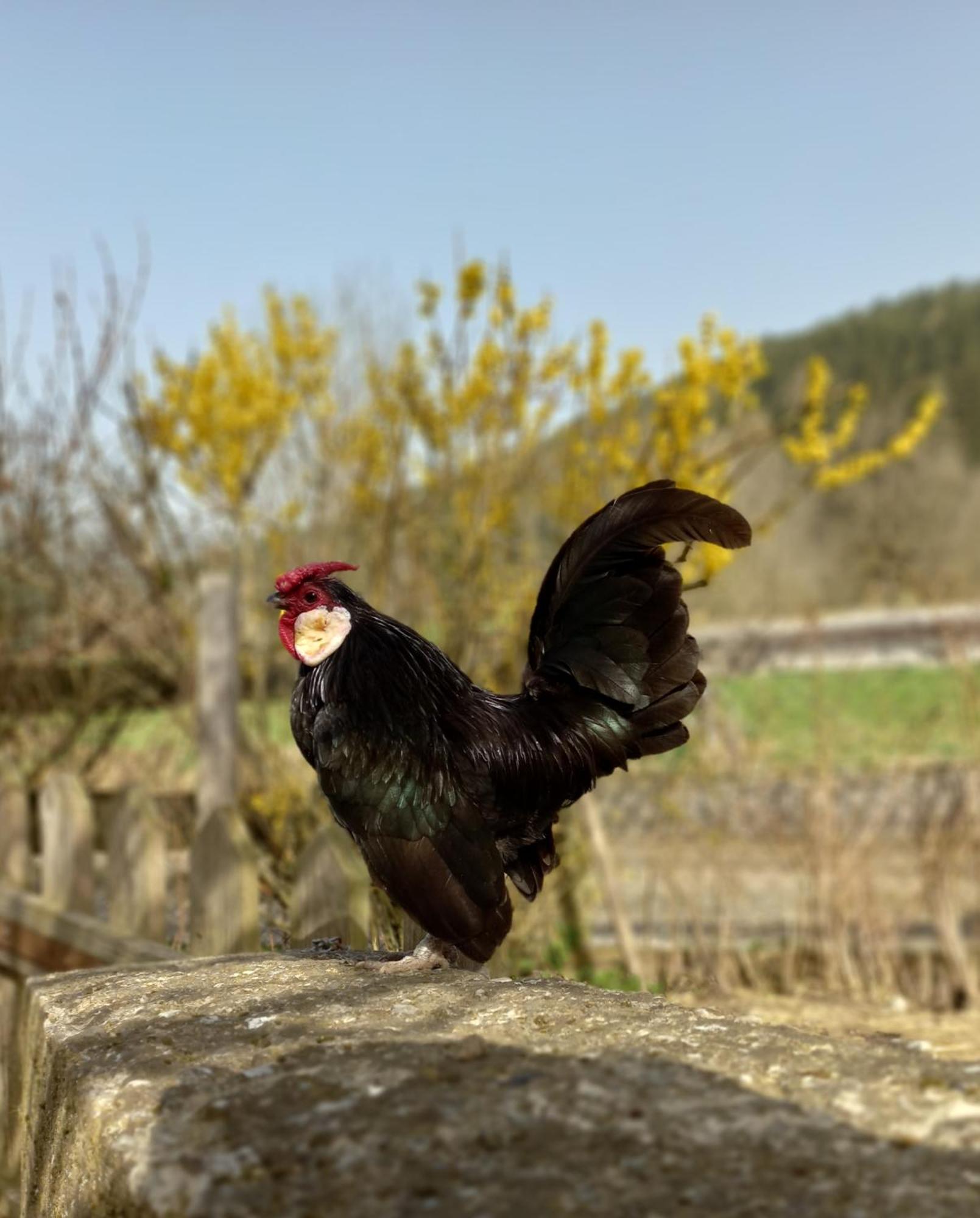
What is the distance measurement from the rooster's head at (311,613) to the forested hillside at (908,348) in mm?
57463

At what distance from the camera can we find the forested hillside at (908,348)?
6094cm

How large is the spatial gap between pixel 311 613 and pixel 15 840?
2785mm

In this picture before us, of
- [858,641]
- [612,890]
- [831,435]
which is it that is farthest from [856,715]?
[612,890]

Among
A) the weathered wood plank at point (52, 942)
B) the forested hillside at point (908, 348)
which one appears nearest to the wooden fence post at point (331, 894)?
the weathered wood plank at point (52, 942)

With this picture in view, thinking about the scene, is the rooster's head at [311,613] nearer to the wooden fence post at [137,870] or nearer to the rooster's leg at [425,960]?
the rooster's leg at [425,960]

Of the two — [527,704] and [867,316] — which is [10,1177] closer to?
[527,704]

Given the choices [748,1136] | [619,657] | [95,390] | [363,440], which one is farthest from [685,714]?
[95,390]

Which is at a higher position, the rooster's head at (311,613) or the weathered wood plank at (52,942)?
the rooster's head at (311,613)

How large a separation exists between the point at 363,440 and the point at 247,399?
5.91 feet

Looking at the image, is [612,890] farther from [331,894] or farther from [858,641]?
[858,641]

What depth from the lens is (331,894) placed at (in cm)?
314

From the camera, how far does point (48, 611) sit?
8562 millimetres

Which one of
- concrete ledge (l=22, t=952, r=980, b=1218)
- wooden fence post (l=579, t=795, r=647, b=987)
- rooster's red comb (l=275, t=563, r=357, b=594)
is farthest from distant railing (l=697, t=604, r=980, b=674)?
concrete ledge (l=22, t=952, r=980, b=1218)

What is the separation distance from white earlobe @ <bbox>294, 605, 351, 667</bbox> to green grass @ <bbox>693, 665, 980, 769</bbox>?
21.9 ft
